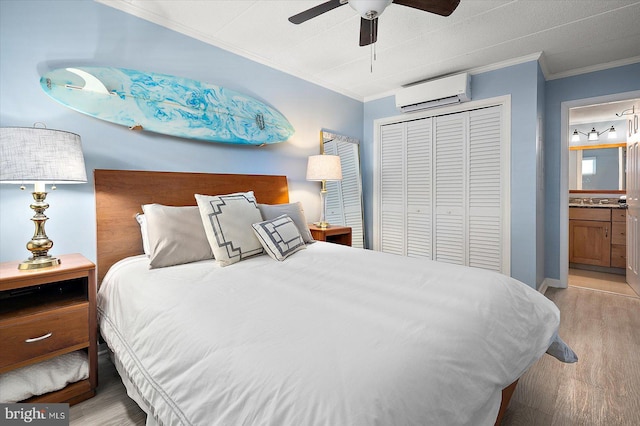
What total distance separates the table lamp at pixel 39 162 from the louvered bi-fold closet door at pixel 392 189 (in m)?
3.34

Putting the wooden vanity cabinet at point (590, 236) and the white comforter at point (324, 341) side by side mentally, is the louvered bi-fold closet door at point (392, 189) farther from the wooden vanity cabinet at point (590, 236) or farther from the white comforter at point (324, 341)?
the wooden vanity cabinet at point (590, 236)

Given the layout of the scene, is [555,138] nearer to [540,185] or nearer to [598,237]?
[540,185]

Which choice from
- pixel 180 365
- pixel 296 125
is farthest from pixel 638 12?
pixel 180 365

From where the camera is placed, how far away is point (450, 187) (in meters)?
3.66

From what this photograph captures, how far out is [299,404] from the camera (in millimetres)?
717

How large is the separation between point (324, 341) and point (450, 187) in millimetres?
3193

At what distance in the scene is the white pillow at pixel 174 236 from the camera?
6.07 ft

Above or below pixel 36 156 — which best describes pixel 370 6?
above

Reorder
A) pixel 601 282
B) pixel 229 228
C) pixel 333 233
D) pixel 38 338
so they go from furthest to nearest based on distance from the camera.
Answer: pixel 601 282 → pixel 333 233 → pixel 229 228 → pixel 38 338

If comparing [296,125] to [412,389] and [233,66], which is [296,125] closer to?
[233,66]

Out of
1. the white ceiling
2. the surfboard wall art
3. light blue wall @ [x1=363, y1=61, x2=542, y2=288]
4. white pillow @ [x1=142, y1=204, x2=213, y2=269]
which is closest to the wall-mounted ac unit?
the white ceiling

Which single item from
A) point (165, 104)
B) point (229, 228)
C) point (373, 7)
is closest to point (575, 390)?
point (229, 228)

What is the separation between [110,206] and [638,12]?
4109 mm

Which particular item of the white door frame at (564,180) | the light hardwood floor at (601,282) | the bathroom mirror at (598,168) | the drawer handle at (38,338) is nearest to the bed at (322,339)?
the drawer handle at (38,338)
